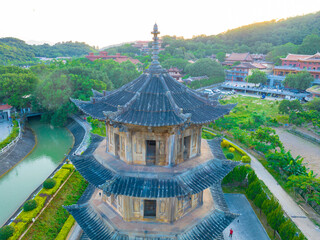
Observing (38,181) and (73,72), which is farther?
Result: (73,72)

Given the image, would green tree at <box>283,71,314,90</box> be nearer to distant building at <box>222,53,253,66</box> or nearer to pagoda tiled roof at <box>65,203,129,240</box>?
distant building at <box>222,53,253,66</box>

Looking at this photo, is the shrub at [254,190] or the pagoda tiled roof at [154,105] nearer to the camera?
the pagoda tiled roof at [154,105]

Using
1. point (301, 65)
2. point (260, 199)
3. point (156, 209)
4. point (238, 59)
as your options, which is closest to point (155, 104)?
point (156, 209)

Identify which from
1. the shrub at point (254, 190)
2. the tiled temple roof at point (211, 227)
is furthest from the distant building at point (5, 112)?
the tiled temple roof at point (211, 227)

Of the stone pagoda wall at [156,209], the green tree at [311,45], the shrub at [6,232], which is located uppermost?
the green tree at [311,45]

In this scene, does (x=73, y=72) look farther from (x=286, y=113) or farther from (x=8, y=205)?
(x=286, y=113)

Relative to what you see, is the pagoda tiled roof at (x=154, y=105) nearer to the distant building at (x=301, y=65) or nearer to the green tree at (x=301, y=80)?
the green tree at (x=301, y=80)

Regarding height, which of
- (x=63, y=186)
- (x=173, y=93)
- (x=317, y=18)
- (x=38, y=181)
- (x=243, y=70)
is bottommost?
(x=38, y=181)

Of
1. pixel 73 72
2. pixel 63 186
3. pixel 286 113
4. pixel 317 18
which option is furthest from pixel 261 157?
pixel 317 18
